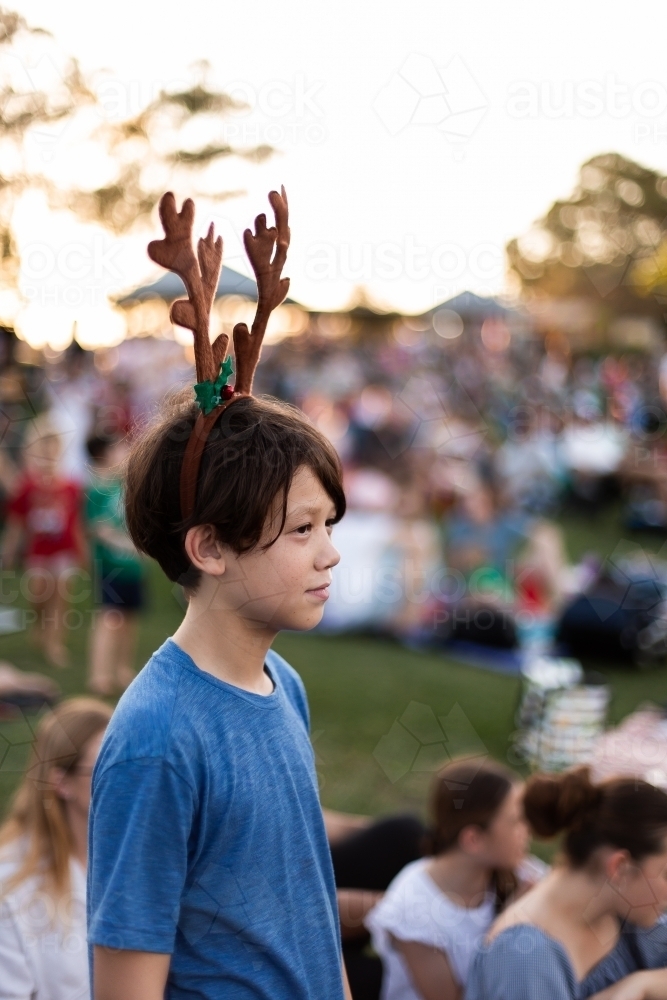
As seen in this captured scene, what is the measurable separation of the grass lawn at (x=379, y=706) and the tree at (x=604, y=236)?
9.80 ft

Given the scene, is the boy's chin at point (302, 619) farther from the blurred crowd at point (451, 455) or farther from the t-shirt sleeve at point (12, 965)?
the t-shirt sleeve at point (12, 965)

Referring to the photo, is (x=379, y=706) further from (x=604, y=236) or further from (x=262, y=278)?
(x=604, y=236)

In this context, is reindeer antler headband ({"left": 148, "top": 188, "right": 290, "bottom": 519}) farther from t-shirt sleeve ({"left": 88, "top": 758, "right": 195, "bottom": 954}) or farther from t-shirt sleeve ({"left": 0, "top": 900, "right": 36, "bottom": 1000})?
t-shirt sleeve ({"left": 0, "top": 900, "right": 36, "bottom": 1000})

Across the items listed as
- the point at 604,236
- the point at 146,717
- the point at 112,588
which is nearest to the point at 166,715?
the point at 146,717

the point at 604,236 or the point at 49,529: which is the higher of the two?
the point at 604,236

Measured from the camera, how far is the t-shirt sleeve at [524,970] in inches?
64.8

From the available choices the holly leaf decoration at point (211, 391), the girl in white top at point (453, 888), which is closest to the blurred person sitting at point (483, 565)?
the girl in white top at point (453, 888)

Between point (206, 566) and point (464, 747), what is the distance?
320 centimetres

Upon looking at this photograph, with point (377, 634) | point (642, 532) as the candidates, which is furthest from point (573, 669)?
point (642, 532)

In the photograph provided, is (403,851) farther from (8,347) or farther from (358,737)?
(8,347)

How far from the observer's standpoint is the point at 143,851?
0.96 metres

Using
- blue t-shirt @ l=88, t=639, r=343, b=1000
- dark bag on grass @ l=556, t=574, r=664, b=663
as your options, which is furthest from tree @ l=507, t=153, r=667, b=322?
blue t-shirt @ l=88, t=639, r=343, b=1000

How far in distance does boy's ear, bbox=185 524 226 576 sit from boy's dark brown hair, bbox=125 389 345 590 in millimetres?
11

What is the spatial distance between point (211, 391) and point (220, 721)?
14.5 inches
